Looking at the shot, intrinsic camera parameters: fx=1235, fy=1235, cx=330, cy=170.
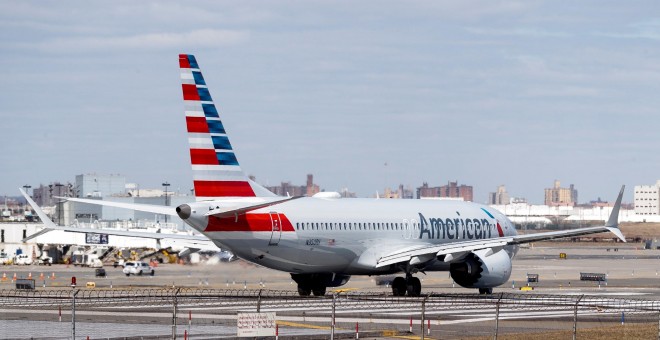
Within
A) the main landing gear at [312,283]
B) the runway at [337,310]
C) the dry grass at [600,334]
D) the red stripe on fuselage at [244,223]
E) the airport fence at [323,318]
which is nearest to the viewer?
the airport fence at [323,318]

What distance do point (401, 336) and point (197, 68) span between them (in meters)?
16.4

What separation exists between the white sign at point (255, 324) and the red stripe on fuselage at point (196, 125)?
60.0 ft

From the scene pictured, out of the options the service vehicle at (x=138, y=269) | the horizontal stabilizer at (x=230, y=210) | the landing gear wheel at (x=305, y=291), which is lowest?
the landing gear wheel at (x=305, y=291)

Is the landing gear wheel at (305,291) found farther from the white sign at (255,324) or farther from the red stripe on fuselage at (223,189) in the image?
the white sign at (255,324)

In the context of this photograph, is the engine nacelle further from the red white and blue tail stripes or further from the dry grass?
the dry grass

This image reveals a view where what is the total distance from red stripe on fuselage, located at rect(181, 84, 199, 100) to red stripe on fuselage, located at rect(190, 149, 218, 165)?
2.00 meters

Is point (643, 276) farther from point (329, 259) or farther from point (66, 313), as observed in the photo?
point (66, 313)

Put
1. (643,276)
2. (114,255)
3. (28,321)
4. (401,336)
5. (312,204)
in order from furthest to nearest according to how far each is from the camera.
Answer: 1. (114,255)
2. (643,276)
3. (312,204)
4. (28,321)
5. (401,336)

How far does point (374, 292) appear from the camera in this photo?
59.8 meters

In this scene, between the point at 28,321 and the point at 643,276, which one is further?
the point at 643,276

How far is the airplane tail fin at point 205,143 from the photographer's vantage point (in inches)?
1815

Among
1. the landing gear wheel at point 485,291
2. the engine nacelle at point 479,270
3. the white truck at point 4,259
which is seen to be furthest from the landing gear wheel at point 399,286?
the white truck at point 4,259

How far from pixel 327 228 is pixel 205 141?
7965mm

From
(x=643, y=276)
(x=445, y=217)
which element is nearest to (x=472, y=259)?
(x=445, y=217)
